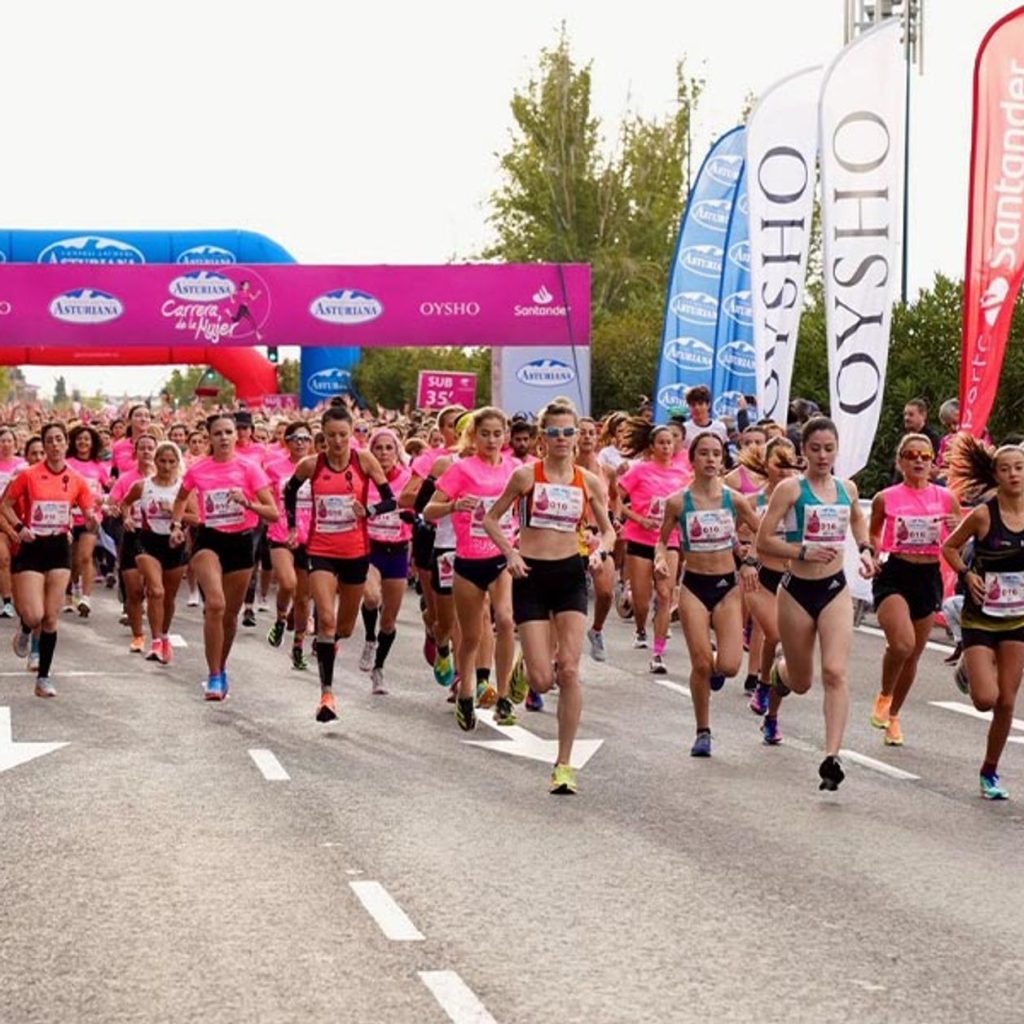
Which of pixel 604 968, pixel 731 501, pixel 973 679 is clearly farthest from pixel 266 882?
pixel 731 501

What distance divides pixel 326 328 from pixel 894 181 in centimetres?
1766

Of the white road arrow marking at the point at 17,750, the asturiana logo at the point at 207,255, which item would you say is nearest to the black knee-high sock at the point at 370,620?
the white road arrow marking at the point at 17,750

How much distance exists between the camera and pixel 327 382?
1640 inches

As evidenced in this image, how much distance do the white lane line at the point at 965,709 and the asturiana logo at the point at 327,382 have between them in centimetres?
2640

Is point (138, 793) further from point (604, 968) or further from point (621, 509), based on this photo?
point (621, 509)

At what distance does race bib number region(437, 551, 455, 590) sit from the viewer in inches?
609

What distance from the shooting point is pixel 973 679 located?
1124 centimetres

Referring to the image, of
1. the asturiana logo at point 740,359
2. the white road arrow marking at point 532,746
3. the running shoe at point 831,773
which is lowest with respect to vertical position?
the white road arrow marking at point 532,746

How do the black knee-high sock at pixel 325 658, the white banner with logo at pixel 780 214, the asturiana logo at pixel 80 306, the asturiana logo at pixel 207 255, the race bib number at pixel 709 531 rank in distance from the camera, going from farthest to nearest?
the asturiana logo at pixel 207 255 → the asturiana logo at pixel 80 306 → the white banner with logo at pixel 780 214 → the black knee-high sock at pixel 325 658 → the race bib number at pixel 709 531

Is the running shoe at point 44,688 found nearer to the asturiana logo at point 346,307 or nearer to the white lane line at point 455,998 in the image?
the white lane line at point 455,998

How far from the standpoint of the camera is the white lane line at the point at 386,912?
7.80m

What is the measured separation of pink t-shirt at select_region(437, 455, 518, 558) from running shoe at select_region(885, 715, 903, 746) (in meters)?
2.52

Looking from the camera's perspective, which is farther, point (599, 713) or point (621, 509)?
Result: point (621, 509)

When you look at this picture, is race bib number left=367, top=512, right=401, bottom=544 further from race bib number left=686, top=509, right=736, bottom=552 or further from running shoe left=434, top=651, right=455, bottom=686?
race bib number left=686, top=509, right=736, bottom=552
